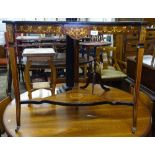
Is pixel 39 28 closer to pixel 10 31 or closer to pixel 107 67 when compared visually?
pixel 10 31

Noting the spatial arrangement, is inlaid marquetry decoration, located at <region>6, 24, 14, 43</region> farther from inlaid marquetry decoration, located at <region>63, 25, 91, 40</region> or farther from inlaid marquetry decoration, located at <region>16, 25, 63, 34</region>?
inlaid marquetry decoration, located at <region>63, 25, 91, 40</region>

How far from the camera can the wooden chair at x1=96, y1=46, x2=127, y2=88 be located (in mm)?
3762

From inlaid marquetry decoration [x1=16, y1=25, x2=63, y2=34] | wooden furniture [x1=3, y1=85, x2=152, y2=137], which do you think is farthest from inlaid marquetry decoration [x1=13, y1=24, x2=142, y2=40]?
wooden furniture [x1=3, y1=85, x2=152, y2=137]

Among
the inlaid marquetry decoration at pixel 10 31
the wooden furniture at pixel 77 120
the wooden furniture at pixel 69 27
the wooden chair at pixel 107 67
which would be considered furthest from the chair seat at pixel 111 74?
the inlaid marquetry decoration at pixel 10 31

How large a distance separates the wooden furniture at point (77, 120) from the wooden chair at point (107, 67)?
1.68 m

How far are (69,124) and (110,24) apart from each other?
727mm

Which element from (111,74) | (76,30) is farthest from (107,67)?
(76,30)

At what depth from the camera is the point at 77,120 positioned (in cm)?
169

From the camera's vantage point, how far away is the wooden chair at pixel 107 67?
3.76 meters

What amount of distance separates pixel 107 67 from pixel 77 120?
256cm

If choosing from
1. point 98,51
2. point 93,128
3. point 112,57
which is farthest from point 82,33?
point 112,57

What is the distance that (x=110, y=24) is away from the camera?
1355 mm

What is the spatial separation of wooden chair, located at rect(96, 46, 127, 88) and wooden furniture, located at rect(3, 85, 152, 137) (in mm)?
1682
